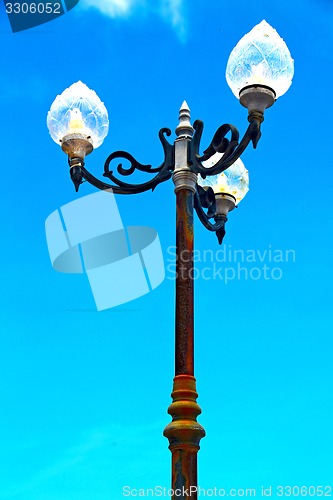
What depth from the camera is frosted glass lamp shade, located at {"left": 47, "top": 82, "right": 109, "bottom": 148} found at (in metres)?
8.44

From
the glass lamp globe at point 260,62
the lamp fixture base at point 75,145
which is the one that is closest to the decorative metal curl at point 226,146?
the glass lamp globe at point 260,62

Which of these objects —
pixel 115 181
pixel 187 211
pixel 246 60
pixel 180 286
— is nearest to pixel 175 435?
pixel 180 286

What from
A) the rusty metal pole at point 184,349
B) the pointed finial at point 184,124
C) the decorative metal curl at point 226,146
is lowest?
the rusty metal pole at point 184,349

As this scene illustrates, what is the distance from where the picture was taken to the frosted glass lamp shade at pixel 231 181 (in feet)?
29.7

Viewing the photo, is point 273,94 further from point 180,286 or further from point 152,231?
point 152,231

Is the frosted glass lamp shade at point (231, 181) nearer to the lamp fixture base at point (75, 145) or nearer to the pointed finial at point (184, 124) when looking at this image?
the pointed finial at point (184, 124)

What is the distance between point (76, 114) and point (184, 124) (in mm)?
1133

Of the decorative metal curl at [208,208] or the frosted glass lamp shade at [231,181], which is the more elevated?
the frosted glass lamp shade at [231,181]

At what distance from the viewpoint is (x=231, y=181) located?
910cm

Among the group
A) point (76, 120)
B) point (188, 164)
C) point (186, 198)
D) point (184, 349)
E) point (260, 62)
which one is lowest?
point (184, 349)

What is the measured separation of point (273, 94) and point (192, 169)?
3.13ft

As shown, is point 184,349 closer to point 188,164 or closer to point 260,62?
point 188,164

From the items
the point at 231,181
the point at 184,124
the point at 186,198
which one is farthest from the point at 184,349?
the point at 231,181

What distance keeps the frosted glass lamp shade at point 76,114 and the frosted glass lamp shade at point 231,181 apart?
3.98 ft
